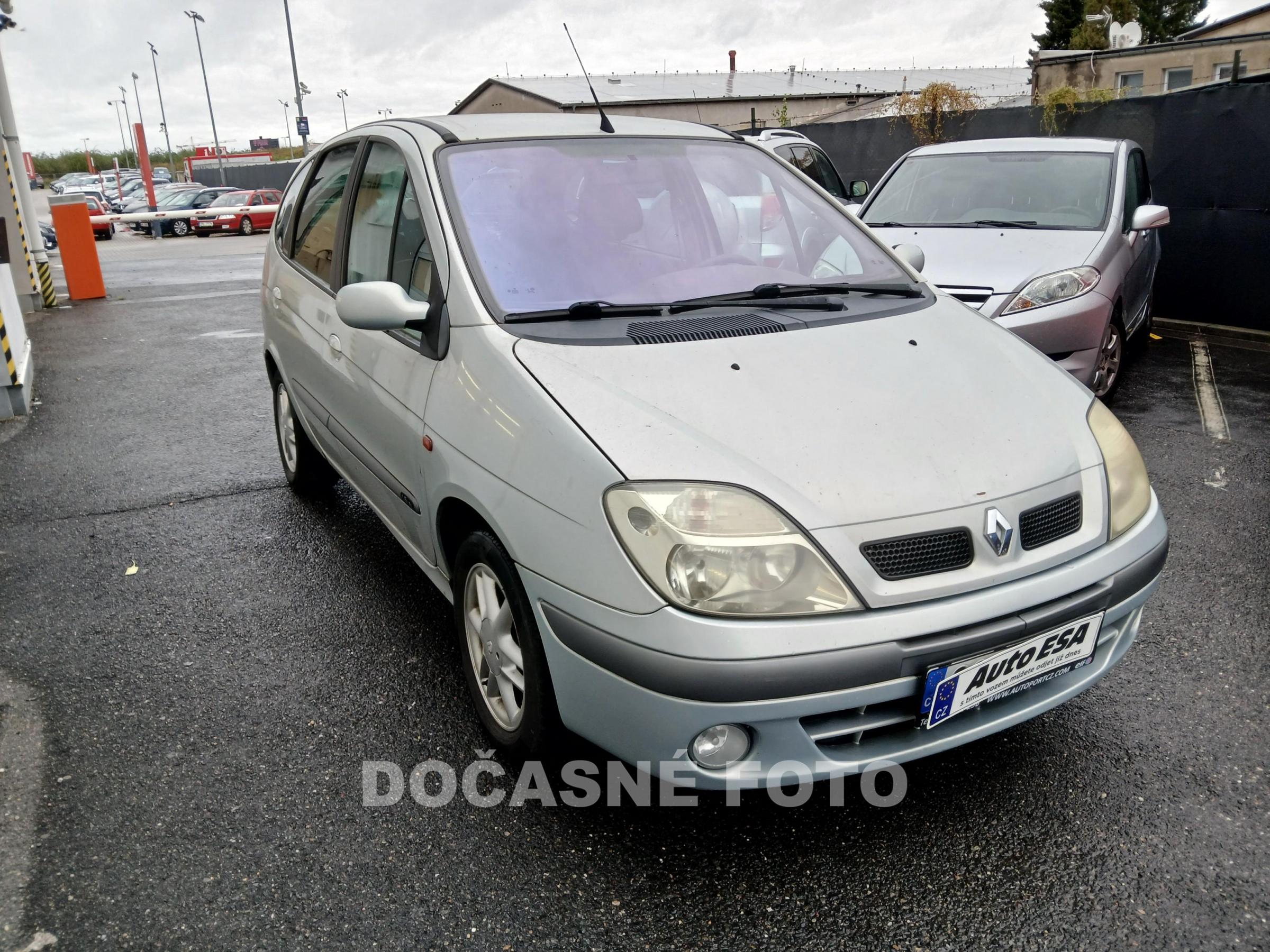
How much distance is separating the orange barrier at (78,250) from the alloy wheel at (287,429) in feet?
32.8

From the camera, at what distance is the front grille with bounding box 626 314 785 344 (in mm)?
2508

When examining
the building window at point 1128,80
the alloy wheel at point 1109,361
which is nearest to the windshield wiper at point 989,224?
the alloy wheel at point 1109,361

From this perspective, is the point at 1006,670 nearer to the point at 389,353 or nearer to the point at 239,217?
the point at 389,353

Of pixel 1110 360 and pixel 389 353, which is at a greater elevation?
pixel 389 353

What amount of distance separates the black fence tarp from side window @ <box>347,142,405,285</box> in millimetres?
7452

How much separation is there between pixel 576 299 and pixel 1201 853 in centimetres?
203

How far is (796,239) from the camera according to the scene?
3.23m

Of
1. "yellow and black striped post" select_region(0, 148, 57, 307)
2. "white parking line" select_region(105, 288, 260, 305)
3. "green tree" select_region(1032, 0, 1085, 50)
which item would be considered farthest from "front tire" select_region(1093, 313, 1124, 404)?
"green tree" select_region(1032, 0, 1085, 50)

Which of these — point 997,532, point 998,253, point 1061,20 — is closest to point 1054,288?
point 998,253

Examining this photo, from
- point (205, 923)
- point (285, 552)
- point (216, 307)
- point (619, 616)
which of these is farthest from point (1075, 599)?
point (216, 307)

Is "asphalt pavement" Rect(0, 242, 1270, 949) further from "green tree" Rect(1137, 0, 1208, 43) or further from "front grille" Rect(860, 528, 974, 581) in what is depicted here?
"green tree" Rect(1137, 0, 1208, 43)

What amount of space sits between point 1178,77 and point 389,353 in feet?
80.3

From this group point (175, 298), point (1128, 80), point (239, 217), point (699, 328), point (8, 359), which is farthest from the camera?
point (239, 217)

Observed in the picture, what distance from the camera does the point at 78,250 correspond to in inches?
508
